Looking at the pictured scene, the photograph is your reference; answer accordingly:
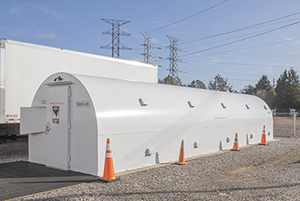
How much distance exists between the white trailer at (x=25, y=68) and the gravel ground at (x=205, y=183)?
17.8ft

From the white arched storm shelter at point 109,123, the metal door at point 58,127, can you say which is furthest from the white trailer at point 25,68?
the metal door at point 58,127

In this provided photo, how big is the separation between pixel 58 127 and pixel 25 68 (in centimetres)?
378

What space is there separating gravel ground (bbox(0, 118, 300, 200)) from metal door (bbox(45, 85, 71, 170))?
5.74 ft

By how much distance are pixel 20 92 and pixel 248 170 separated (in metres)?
8.03

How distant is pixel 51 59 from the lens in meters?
11.9

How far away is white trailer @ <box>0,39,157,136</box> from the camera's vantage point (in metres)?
10.6

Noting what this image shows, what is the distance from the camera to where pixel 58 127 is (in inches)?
335

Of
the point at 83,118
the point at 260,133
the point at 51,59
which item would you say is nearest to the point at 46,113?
the point at 83,118

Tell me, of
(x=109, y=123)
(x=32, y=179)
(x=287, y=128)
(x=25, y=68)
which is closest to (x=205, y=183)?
(x=109, y=123)

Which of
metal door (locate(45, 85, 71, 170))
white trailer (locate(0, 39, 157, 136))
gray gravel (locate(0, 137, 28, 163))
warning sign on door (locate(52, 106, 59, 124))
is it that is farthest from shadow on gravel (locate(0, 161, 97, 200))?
white trailer (locate(0, 39, 157, 136))

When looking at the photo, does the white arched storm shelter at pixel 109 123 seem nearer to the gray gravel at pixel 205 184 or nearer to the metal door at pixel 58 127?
the metal door at pixel 58 127

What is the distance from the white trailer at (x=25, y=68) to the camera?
10.6 metres

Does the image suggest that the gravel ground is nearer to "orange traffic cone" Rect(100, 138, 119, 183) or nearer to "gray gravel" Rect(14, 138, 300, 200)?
"gray gravel" Rect(14, 138, 300, 200)

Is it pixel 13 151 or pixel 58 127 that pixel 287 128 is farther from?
pixel 58 127
